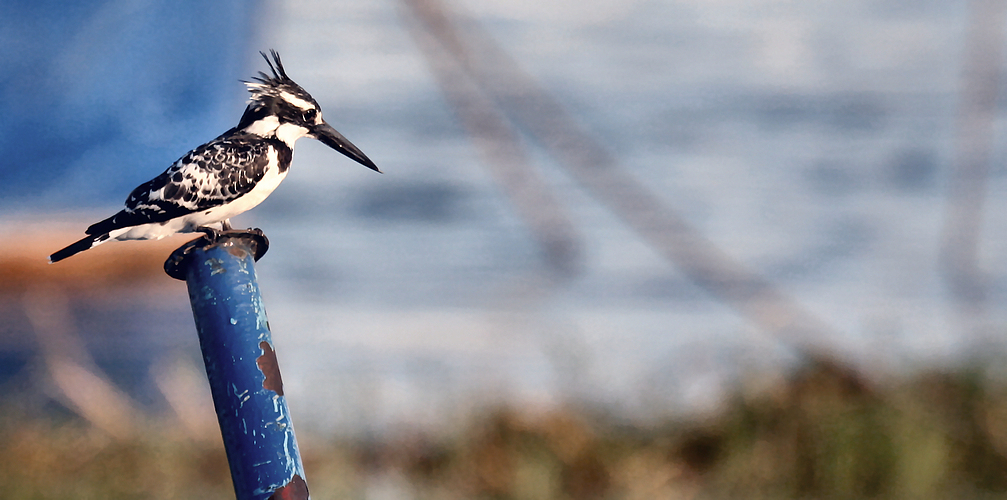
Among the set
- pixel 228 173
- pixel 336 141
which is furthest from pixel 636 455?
pixel 228 173

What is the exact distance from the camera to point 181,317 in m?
4.18

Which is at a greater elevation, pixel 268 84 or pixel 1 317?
pixel 268 84

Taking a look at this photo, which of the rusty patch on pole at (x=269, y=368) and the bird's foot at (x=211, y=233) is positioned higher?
the bird's foot at (x=211, y=233)

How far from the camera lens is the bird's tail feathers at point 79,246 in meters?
1.34

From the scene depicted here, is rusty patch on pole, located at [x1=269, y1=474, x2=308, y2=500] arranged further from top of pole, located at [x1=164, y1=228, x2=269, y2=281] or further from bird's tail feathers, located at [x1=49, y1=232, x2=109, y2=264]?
bird's tail feathers, located at [x1=49, y1=232, x2=109, y2=264]

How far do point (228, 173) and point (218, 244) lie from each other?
32cm

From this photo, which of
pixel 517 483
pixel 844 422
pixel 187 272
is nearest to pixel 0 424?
pixel 517 483

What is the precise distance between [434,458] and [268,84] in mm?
2219

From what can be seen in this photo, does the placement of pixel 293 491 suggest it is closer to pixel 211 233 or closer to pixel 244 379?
pixel 244 379

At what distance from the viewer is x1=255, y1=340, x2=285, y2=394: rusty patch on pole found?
44.1 inches

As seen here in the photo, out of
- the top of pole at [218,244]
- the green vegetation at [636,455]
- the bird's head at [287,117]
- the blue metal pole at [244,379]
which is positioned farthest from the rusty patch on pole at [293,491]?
the green vegetation at [636,455]

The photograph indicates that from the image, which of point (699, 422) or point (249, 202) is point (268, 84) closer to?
point (249, 202)

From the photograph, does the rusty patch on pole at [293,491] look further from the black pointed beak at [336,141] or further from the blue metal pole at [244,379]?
the black pointed beak at [336,141]

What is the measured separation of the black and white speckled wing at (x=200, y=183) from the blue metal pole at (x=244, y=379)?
0.29 metres
